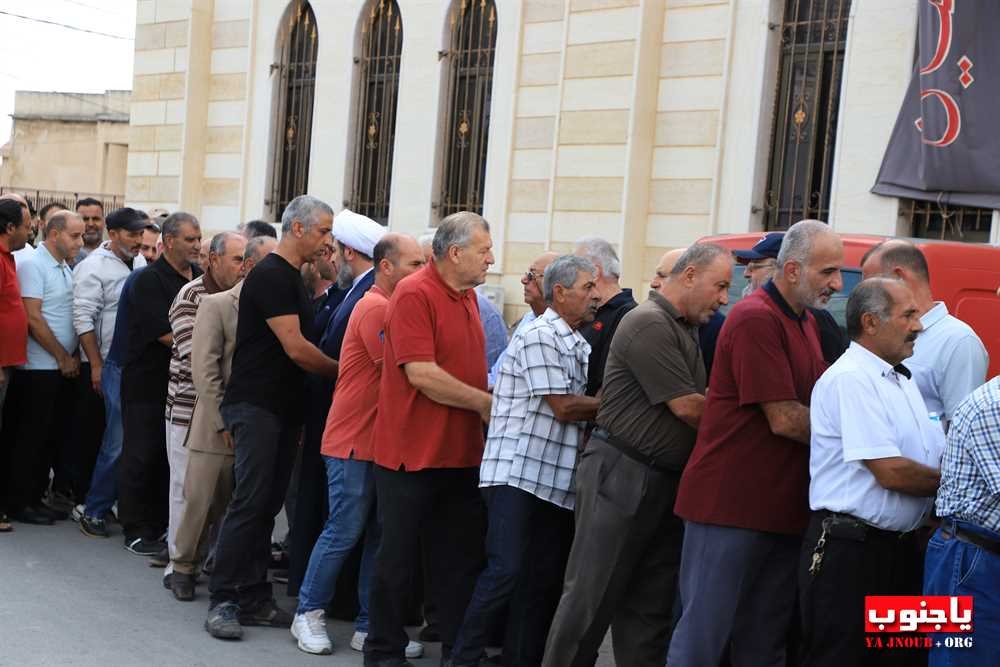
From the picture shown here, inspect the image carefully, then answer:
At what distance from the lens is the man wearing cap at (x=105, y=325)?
8.60m

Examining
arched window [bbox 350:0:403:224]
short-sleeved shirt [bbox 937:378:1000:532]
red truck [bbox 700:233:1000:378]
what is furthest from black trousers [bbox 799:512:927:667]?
arched window [bbox 350:0:403:224]

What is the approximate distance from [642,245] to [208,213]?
637 centimetres

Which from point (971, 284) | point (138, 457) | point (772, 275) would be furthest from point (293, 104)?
point (772, 275)

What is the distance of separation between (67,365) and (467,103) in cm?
567

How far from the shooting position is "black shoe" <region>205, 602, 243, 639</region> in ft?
20.8

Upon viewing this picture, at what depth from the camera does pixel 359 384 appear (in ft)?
20.4

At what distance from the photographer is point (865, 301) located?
4535mm

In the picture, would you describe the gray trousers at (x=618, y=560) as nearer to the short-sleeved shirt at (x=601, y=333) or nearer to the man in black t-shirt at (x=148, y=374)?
the short-sleeved shirt at (x=601, y=333)

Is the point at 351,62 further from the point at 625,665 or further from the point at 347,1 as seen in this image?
the point at 625,665

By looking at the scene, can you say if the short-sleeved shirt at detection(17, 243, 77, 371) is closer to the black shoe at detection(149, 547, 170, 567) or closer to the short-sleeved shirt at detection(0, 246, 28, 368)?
the short-sleeved shirt at detection(0, 246, 28, 368)

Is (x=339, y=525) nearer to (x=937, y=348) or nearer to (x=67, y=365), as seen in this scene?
(x=937, y=348)

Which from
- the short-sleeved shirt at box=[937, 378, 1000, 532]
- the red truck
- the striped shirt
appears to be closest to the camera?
the short-sleeved shirt at box=[937, 378, 1000, 532]

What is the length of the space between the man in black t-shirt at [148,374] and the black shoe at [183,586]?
1023 millimetres

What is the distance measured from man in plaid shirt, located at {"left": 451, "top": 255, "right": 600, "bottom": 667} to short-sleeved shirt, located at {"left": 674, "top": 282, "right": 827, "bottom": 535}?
34.6 inches
